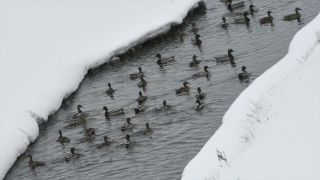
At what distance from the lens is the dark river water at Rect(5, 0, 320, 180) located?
23.3 meters

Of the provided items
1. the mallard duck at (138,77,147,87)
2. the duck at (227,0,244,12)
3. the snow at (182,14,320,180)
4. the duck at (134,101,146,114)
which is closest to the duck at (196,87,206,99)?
the duck at (134,101,146,114)

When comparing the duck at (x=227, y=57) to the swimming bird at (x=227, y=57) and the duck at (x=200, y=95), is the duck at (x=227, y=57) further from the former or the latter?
the duck at (x=200, y=95)

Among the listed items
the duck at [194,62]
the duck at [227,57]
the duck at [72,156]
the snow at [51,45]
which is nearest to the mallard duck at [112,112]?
the snow at [51,45]

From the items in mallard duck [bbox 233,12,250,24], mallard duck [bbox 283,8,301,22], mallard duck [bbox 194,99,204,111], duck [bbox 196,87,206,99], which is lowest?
mallard duck [bbox 194,99,204,111]

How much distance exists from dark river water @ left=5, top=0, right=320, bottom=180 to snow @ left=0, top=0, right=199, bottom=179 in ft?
2.49

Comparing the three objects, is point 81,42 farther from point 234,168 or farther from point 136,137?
point 234,168

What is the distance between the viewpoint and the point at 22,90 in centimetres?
3162

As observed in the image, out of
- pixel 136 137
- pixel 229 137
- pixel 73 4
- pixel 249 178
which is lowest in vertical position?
pixel 136 137

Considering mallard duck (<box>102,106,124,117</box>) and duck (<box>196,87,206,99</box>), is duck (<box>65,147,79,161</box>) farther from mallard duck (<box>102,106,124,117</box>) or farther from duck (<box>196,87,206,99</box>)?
duck (<box>196,87,206,99</box>)

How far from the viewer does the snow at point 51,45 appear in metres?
28.8

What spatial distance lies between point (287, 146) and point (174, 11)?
31.5 m

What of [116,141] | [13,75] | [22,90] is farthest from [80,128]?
[13,75]

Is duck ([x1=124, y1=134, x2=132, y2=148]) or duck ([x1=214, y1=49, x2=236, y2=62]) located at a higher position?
duck ([x1=214, y1=49, x2=236, y2=62])

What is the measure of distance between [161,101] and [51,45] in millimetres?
11898
